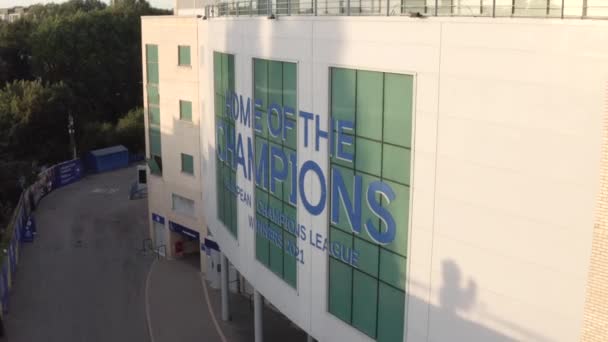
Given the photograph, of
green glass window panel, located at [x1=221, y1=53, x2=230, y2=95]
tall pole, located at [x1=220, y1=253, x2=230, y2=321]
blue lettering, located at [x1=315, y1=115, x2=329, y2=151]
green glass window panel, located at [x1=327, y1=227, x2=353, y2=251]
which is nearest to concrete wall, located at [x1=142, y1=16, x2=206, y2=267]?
tall pole, located at [x1=220, y1=253, x2=230, y2=321]

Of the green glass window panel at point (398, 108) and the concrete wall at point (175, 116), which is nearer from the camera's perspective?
the green glass window panel at point (398, 108)

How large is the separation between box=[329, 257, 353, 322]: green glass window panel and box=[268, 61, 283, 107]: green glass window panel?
518 cm

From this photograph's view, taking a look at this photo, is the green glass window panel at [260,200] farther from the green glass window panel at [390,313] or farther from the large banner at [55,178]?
the large banner at [55,178]

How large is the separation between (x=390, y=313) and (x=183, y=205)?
75.1 ft

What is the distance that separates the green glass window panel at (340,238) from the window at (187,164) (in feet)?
63.8

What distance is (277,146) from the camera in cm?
2217

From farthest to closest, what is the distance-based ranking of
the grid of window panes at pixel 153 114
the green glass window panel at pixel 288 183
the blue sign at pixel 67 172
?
the blue sign at pixel 67 172
the grid of window panes at pixel 153 114
the green glass window panel at pixel 288 183

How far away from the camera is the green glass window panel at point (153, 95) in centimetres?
4084

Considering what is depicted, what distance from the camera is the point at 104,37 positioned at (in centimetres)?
8219

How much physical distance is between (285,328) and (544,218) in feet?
62.9

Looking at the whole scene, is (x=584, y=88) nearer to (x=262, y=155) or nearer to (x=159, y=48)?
(x=262, y=155)

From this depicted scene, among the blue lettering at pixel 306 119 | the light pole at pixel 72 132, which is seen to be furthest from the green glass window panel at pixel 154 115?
the light pole at pixel 72 132

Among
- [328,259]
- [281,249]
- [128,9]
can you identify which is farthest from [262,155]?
[128,9]

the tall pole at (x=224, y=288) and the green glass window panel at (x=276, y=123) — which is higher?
the green glass window panel at (x=276, y=123)
